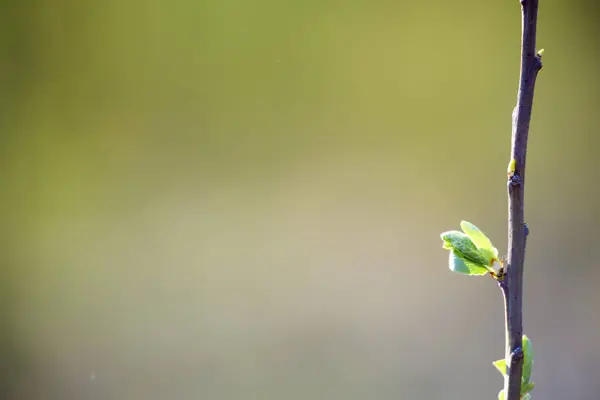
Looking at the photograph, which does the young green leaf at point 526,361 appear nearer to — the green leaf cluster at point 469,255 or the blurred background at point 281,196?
the green leaf cluster at point 469,255

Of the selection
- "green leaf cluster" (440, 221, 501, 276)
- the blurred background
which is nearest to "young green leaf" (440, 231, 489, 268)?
"green leaf cluster" (440, 221, 501, 276)

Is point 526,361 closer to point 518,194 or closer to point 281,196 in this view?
point 518,194

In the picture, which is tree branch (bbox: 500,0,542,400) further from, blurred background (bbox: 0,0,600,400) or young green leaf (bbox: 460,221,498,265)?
blurred background (bbox: 0,0,600,400)

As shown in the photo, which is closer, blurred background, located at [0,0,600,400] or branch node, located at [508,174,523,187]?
branch node, located at [508,174,523,187]

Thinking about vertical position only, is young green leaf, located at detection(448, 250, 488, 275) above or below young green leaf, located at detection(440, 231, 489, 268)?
below

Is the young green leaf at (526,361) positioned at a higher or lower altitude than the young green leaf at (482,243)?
lower

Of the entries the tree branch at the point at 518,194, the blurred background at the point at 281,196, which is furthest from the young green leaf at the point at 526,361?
the blurred background at the point at 281,196

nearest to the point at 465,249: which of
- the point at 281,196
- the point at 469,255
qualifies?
the point at 469,255
